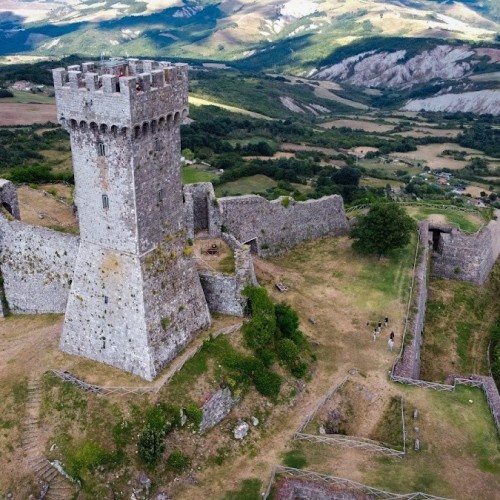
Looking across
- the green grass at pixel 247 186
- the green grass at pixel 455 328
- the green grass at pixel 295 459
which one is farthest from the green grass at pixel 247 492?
the green grass at pixel 247 186

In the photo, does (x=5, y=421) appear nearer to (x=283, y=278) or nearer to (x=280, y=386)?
(x=280, y=386)

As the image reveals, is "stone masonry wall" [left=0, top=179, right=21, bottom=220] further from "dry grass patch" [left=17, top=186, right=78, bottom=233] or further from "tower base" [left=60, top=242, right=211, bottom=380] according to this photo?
"tower base" [left=60, top=242, right=211, bottom=380]

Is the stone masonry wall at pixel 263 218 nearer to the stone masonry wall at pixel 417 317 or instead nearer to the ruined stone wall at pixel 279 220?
the ruined stone wall at pixel 279 220

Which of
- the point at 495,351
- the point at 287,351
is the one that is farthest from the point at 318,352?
the point at 495,351

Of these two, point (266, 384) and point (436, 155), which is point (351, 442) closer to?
point (266, 384)

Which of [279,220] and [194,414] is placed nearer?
[194,414]
